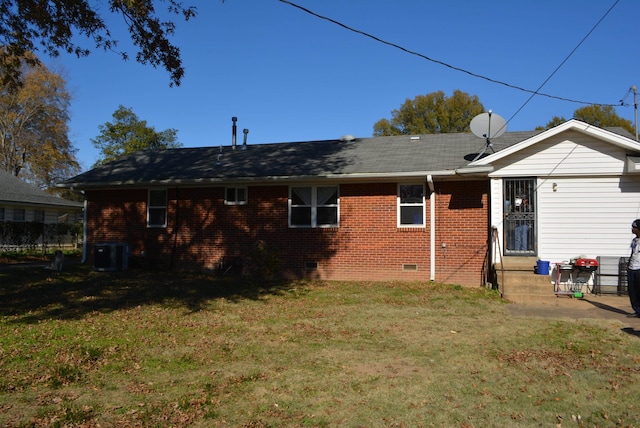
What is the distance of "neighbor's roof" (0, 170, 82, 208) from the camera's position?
80.6ft

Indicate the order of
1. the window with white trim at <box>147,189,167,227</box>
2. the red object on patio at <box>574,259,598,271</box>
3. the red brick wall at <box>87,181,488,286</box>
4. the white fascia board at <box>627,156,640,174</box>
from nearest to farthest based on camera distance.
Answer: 1. the white fascia board at <box>627,156,640,174</box>
2. the red object on patio at <box>574,259,598,271</box>
3. the red brick wall at <box>87,181,488,286</box>
4. the window with white trim at <box>147,189,167,227</box>

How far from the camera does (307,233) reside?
12891mm

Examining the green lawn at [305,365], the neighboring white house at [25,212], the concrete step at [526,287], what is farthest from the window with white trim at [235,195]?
the neighboring white house at [25,212]

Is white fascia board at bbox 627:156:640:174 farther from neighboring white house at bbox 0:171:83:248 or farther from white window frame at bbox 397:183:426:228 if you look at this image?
neighboring white house at bbox 0:171:83:248

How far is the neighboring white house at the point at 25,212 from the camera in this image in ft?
74.1

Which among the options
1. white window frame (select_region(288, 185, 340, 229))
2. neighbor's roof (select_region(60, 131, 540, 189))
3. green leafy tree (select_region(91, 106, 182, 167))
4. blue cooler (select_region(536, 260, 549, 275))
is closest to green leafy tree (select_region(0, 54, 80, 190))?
green leafy tree (select_region(91, 106, 182, 167))

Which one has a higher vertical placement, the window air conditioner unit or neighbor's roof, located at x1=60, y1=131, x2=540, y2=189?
neighbor's roof, located at x1=60, y1=131, x2=540, y2=189

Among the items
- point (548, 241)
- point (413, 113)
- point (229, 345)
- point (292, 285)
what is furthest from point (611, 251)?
point (413, 113)

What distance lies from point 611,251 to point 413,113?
3365 centimetres

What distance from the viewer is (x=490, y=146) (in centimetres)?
1257

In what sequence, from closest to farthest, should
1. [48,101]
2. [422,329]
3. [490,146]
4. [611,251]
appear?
[422,329] → [611,251] → [490,146] → [48,101]

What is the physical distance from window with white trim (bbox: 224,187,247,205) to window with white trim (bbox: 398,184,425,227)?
453cm

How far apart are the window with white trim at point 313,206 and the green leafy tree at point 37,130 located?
35.2 meters

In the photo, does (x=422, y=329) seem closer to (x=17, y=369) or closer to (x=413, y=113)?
(x=17, y=369)
